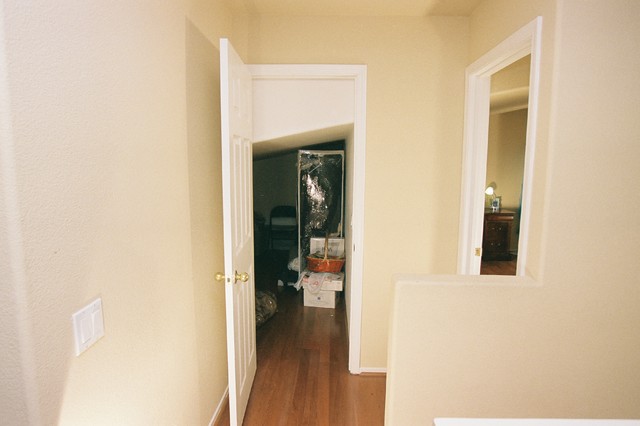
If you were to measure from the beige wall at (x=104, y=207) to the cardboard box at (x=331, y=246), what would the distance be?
94.0 inches

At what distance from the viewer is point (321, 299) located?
3908mm

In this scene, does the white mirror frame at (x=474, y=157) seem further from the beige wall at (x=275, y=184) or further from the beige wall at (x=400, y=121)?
the beige wall at (x=275, y=184)

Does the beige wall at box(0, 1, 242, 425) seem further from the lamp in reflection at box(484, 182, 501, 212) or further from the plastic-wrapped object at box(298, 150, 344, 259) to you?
the lamp in reflection at box(484, 182, 501, 212)

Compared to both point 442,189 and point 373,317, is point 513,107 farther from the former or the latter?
point 373,317

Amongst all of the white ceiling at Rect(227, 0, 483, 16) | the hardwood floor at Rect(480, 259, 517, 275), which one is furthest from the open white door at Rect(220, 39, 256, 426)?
the hardwood floor at Rect(480, 259, 517, 275)

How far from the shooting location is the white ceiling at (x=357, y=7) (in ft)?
7.16

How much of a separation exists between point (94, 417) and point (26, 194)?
637 millimetres

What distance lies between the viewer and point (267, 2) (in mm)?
2201

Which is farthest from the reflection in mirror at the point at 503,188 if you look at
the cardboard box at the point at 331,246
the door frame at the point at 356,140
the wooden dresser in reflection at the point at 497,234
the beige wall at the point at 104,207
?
the beige wall at the point at 104,207

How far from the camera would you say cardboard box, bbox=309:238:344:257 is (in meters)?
4.15

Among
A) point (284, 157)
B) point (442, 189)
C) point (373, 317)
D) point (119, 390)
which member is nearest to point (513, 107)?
point (442, 189)

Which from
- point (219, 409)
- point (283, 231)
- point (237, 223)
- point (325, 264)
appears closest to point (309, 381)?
point (219, 409)

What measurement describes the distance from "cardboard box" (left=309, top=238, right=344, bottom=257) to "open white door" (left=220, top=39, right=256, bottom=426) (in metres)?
1.79

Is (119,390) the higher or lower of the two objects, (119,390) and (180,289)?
the lower
